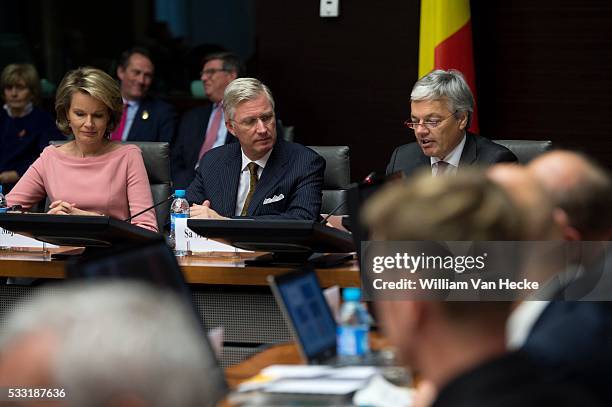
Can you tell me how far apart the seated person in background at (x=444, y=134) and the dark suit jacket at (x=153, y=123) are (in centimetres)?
230

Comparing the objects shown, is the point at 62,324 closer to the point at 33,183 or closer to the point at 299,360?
the point at 299,360

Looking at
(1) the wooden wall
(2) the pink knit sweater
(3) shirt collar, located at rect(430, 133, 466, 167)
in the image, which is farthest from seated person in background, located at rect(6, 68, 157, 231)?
(1) the wooden wall

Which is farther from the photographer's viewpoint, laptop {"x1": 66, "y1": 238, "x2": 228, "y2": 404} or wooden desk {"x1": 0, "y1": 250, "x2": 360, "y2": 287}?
wooden desk {"x1": 0, "y1": 250, "x2": 360, "y2": 287}

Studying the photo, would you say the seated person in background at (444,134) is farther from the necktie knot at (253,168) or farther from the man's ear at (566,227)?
the man's ear at (566,227)

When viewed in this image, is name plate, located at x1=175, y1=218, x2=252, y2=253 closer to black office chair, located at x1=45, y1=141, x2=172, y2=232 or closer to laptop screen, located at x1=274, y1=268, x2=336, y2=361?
black office chair, located at x1=45, y1=141, x2=172, y2=232

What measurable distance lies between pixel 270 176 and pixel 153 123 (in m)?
2.16

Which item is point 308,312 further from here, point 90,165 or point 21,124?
point 21,124

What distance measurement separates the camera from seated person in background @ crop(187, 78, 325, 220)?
459cm

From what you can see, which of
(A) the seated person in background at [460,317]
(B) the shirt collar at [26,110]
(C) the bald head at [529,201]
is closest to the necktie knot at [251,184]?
(C) the bald head at [529,201]

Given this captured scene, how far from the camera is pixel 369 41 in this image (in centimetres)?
648

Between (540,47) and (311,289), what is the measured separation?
152 inches

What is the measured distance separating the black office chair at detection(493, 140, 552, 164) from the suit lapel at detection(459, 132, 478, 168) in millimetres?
151

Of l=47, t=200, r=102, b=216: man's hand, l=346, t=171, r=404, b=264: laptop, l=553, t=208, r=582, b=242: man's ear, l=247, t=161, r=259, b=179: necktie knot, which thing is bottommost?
l=47, t=200, r=102, b=216: man's hand

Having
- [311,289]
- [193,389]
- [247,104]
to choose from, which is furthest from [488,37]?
[193,389]
